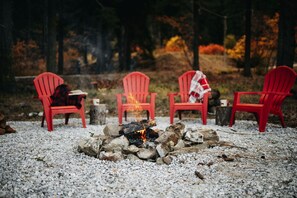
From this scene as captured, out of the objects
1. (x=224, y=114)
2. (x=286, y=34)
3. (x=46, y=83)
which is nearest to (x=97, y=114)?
(x=46, y=83)

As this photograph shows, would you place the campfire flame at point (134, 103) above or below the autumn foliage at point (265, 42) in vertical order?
below

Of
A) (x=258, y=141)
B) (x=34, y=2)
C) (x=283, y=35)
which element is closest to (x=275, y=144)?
(x=258, y=141)

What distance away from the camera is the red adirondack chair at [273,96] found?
563 cm

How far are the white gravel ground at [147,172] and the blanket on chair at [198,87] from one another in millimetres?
1726

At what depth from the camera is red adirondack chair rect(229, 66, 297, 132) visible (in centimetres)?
563

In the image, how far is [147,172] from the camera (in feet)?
11.8

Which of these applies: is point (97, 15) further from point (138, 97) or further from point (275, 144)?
point (275, 144)

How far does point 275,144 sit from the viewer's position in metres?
4.69

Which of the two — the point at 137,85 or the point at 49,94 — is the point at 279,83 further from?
the point at 49,94

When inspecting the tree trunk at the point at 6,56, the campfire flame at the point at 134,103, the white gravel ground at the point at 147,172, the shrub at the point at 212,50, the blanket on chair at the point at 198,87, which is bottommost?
the white gravel ground at the point at 147,172

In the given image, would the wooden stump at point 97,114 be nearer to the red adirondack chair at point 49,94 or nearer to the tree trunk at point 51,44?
the red adirondack chair at point 49,94

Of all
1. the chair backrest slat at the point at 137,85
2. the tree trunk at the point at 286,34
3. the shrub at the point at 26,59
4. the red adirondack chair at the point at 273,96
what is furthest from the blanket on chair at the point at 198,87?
the shrub at the point at 26,59

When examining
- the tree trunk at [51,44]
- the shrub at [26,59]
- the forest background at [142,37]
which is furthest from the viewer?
the shrub at [26,59]

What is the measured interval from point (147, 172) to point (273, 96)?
10.7 feet
